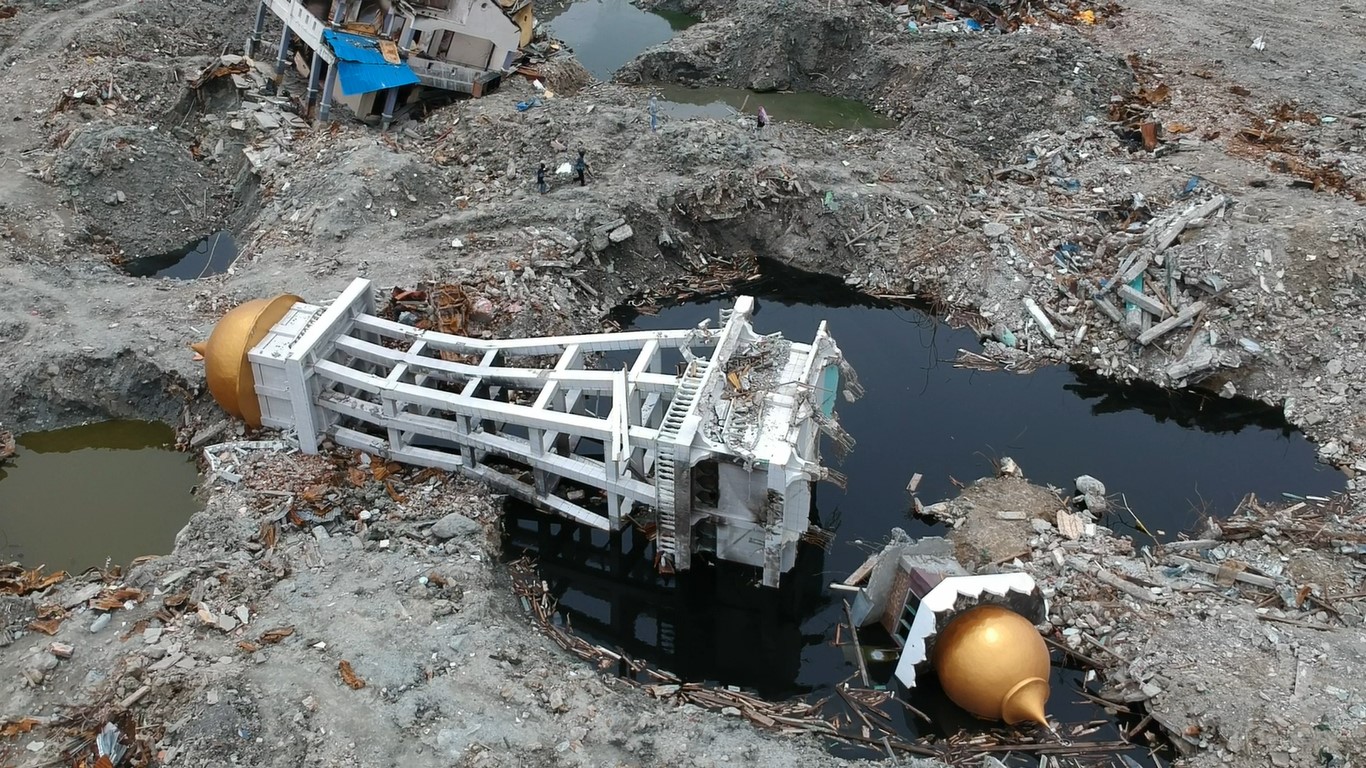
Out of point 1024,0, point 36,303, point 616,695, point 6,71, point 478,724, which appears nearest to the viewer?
point 478,724

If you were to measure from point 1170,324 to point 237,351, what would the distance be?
12.0 metres

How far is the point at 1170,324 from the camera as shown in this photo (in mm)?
13125

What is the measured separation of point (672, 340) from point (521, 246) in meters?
4.50

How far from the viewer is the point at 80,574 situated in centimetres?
980

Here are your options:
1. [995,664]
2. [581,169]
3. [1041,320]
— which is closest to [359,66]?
[581,169]

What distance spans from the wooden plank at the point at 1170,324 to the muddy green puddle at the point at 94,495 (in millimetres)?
12449

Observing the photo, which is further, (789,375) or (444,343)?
(444,343)

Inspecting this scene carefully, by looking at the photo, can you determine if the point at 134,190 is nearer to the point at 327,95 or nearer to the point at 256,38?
the point at 327,95

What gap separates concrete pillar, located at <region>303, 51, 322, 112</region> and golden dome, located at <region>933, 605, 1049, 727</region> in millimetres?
15552

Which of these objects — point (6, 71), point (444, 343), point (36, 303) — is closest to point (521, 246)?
point (444, 343)

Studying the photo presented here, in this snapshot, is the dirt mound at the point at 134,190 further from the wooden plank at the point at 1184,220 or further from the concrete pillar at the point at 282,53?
the wooden plank at the point at 1184,220

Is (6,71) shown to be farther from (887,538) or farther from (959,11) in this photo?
(959,11)

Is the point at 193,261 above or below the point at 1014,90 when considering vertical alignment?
below

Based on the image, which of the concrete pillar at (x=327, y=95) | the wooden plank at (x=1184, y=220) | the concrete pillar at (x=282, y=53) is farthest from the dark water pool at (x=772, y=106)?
the wooden plank at (x=1184, y=220)
